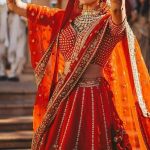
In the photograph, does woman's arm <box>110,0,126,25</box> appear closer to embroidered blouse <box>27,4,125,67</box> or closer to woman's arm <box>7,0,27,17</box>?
embroidered blouse <box>27,4,125,67</box>

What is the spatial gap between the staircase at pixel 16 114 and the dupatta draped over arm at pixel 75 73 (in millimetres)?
2305

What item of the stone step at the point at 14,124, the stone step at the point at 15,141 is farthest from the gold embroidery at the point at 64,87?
the stone step at the point at 14,124

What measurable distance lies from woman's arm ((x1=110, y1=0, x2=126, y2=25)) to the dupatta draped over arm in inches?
8.7

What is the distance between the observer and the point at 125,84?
4.17 metres

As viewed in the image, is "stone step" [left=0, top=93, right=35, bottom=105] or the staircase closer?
the staircase

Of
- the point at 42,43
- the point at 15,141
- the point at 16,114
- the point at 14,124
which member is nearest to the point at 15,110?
the point at 16,114

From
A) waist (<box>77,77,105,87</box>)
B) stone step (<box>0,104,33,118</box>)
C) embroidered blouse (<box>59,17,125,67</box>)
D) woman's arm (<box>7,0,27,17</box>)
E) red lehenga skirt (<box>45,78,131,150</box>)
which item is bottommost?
stone step (<box>0,104,33,118</box>)

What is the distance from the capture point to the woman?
3.92 meters

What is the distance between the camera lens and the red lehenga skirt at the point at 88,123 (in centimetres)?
390

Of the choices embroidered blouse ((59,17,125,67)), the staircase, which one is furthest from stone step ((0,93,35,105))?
embroidered blouse ((59,17,125,67))

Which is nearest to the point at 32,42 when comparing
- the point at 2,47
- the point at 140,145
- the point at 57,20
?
the point at 57,20

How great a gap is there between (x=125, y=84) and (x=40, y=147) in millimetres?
696

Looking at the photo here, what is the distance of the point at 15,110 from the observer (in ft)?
25.1

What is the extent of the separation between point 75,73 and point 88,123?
32cm
